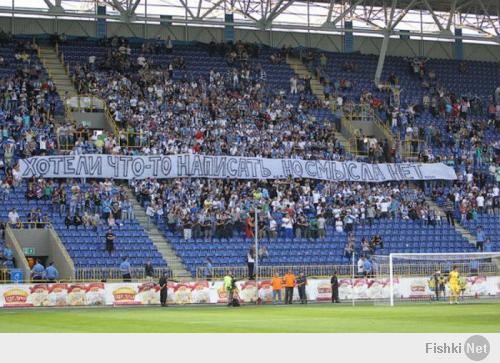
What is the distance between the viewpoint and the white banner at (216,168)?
5459cm

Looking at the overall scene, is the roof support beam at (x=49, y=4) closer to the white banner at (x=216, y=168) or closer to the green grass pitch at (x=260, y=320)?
the white banner at (x=216, y=168)

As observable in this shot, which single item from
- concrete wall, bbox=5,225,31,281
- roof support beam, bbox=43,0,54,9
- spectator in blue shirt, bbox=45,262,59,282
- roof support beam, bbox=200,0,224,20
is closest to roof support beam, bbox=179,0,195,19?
roof support beam, bbox=200,0,224,20

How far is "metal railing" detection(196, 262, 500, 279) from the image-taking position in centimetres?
4878

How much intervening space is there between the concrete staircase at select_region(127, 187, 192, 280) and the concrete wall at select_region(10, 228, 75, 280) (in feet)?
15.4

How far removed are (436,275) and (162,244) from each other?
41.1 ft

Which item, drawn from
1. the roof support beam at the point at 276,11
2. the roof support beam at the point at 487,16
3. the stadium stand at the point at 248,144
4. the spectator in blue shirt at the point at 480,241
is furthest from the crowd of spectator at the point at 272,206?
the roof support beam at the point at 487,16

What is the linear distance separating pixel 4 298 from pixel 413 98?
34.8m

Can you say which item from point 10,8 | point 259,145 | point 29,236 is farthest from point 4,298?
point 10,8

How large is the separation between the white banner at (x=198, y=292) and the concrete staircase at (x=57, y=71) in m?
18.5

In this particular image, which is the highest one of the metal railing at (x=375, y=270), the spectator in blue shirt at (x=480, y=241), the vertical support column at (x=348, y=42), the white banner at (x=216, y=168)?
the vertical support column at (x=348, y=42)

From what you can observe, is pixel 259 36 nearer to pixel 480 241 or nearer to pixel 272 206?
→ pixel 272 206

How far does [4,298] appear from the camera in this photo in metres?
43.6

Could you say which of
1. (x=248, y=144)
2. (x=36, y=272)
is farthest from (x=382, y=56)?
(x=36, y=272)
